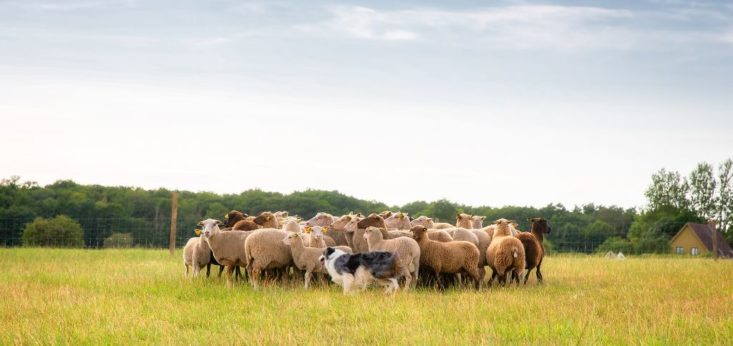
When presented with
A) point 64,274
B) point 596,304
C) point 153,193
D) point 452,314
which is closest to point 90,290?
point 64,274

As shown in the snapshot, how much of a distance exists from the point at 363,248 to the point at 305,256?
1.92 metres

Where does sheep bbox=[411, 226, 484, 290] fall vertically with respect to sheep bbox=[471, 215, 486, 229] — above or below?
below

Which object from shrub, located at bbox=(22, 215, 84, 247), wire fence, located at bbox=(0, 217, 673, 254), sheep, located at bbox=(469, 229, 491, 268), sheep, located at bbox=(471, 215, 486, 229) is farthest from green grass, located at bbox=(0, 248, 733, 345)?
shrub, located at bbox=(22, 215, 84, 247)

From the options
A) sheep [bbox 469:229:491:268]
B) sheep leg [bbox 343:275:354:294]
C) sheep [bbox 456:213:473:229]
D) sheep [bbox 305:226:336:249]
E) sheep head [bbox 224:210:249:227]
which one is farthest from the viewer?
sheep [bbox 456:213:473:229]

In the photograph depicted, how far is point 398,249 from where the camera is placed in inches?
563

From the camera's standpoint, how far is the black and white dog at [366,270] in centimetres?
1348

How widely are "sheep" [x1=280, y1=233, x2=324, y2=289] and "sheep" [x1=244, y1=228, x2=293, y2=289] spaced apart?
252 mm

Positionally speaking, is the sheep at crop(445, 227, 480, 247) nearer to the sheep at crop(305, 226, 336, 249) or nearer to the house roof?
the sheep at crop(305, 226, 336, 249)

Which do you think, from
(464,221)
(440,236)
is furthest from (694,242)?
(440,236)

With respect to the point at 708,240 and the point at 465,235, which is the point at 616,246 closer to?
the point at 708,240

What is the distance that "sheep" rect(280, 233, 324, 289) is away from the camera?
1461 cm

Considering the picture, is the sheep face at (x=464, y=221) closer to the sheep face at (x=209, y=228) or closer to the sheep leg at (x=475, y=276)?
the sheep leg at (x=475, y=276)

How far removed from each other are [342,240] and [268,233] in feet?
8.27

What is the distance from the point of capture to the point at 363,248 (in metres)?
16.2
